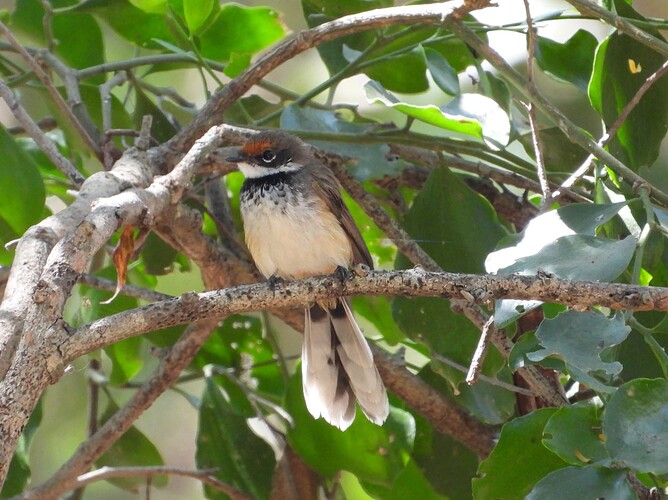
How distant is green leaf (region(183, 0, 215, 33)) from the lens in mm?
3383

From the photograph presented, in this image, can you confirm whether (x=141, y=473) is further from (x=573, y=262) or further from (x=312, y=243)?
(x=573, y=262)

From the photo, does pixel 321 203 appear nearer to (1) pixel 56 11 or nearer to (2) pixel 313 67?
(1) pixel 56 11

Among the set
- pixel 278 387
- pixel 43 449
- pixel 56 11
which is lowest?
pixel 43 449

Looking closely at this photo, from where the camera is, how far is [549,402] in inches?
112

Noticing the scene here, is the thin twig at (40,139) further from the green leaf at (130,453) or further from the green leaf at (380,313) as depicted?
the green leaf at (380,313)

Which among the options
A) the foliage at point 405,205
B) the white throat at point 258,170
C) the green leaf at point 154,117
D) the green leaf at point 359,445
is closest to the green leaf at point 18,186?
the foliage at point 405,205

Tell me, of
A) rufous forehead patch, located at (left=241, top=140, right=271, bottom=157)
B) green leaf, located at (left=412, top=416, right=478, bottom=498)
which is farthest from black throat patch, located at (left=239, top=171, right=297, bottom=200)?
green leaf, located at (left=412, top=416, right=478, bottom=498)

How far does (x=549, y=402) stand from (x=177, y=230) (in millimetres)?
1369

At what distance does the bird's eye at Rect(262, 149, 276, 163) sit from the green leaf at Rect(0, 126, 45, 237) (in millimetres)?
972

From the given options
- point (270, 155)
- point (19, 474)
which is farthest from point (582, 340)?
point (19, 474)

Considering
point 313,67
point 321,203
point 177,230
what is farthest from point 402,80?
point 313,67

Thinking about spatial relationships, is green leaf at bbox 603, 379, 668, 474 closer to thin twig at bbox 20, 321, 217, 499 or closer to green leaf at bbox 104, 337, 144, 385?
thin twig at bbox 20, 321, 217, 499

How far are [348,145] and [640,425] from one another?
184cm

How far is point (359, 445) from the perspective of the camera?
3.53 metres
